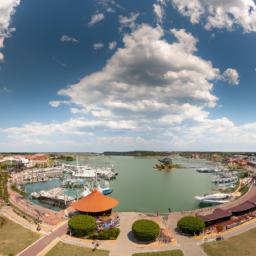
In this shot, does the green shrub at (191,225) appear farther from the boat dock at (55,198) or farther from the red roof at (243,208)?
the boat dock at (55,198)

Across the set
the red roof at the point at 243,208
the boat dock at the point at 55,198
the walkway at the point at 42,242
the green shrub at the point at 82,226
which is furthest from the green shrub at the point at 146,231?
the boat dock at the point at 55,198

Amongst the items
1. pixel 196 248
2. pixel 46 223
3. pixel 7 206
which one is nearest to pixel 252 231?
pixel 196 248

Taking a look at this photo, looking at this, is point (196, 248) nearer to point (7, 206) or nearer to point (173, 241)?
point (173, 241)

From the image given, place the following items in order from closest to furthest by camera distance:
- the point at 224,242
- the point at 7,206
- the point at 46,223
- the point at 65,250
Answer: the point at 65,250
the point at 224,242
the point at 46,223
the point at 7,206

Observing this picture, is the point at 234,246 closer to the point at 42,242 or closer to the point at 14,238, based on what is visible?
the point at 42,242

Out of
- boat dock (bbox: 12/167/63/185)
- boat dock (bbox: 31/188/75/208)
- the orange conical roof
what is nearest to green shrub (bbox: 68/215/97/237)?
the orange conical roof

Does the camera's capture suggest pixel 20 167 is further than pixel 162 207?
Yes

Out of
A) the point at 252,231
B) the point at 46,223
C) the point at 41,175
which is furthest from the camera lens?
the point at 41,175
